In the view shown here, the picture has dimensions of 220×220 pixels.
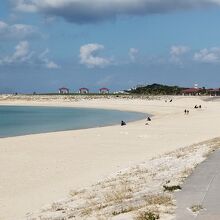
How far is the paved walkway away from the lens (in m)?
8.60

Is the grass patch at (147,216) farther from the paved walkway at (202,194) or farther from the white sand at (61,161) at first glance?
the white sand at (61,161)

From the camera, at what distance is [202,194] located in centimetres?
1033

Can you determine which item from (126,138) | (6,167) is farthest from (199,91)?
(6,167)

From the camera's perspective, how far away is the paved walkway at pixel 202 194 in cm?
860

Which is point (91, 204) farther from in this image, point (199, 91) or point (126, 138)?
point (199, 91)

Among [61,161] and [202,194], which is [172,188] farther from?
[61,161]

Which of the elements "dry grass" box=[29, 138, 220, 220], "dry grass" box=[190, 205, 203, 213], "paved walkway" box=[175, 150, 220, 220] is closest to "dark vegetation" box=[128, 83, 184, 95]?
"dry grass" box=[29, 138, 220, 220]

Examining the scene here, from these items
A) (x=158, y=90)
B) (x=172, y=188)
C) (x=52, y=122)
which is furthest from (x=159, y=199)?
(x=158, y=90)

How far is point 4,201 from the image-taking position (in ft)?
44.2

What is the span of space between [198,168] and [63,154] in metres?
10.3

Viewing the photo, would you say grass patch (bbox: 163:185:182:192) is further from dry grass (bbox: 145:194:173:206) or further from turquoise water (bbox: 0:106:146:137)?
turquoise water (bbox: 0:106:146:137)

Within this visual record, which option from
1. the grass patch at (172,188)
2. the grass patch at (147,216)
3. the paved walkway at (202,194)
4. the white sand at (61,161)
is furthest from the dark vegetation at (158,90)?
the grass patch at (147,216)

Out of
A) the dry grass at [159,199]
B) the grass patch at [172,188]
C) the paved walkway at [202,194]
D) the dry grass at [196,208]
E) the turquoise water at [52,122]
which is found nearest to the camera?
the paved walkway at [202,194]

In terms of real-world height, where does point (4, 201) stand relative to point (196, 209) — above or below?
below
